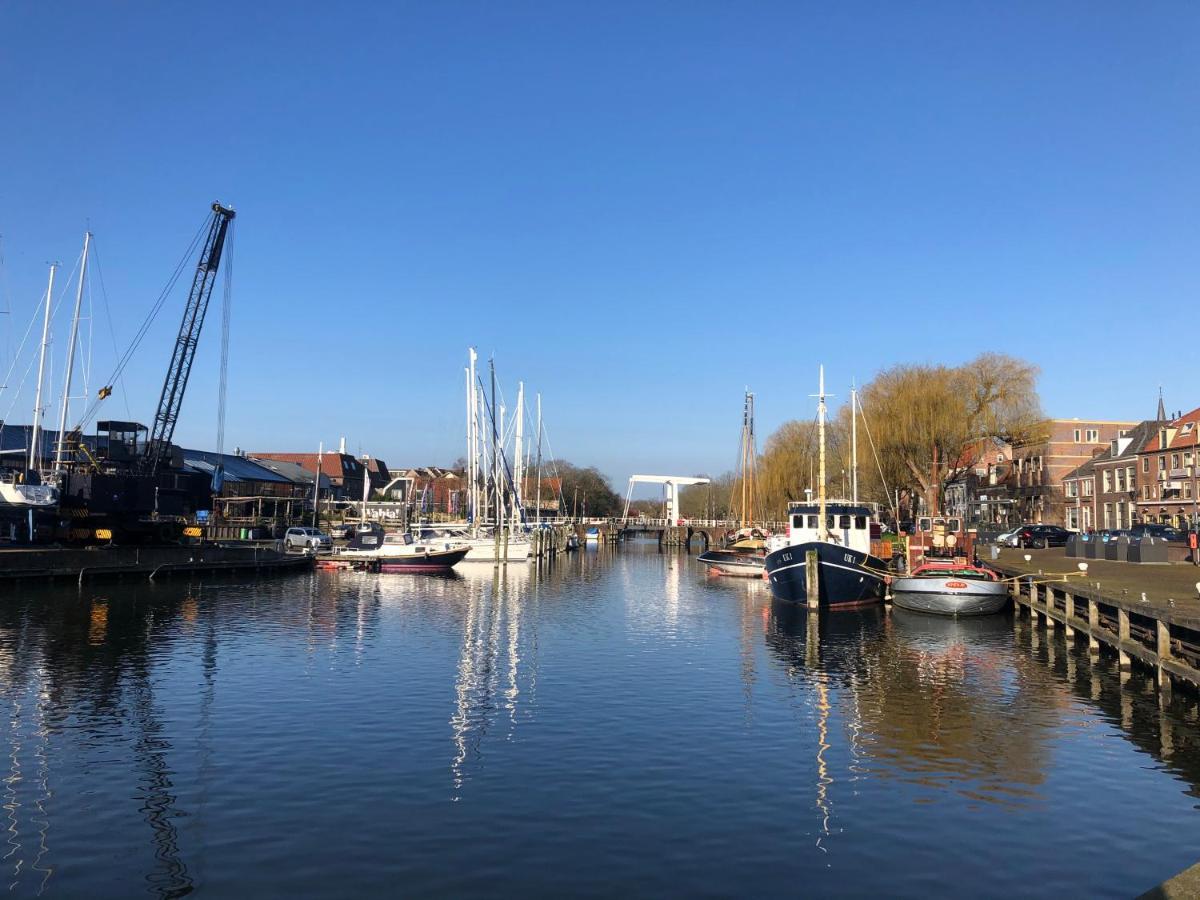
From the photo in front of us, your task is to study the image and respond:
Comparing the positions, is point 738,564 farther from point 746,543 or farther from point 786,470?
point 786,470

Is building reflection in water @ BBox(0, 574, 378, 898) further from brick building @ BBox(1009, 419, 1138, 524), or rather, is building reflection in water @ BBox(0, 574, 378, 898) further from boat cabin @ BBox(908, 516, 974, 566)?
brick building @ BBox(1009, 419, 1138, 524)

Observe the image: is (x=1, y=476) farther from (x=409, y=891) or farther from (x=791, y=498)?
(x=791, y=498)

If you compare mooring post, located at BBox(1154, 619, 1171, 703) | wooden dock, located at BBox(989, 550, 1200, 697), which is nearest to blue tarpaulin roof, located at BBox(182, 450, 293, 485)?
wooden dock, located at BBox(989, 550, 1200, 697)

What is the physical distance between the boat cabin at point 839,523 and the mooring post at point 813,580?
13.2 feet

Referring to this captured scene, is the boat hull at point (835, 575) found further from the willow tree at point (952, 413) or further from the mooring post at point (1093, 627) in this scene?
the willow tree at point (952, 413)

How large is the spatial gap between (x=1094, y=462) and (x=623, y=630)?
6758 centimetres

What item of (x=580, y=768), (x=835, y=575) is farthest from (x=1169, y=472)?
(x=580, y=768)

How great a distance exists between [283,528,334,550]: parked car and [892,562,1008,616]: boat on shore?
171 feet

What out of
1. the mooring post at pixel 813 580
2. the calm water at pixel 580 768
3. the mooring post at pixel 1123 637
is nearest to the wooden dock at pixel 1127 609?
the mooring post at pixel 1123 637

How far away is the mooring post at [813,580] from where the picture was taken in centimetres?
4200

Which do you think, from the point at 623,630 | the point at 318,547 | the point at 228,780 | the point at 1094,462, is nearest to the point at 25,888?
the point at 228,780

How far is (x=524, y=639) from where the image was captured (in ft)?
111

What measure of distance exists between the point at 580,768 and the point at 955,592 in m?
27.9

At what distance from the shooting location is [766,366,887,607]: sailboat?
42.2 m
